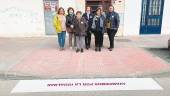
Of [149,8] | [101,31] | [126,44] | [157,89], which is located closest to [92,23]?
[101,31]

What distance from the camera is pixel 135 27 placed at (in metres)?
14.6

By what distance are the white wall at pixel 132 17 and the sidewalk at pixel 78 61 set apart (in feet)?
6.98

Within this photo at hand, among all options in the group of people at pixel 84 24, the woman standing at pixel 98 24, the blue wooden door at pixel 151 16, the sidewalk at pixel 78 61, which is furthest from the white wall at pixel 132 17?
the woman standing at pixel 98 24

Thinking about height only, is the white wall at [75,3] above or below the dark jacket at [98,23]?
above

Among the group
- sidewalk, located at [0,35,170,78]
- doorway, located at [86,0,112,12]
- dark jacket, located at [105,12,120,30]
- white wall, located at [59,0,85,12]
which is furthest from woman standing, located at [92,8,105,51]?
doorway, located at [86,0,112,12]

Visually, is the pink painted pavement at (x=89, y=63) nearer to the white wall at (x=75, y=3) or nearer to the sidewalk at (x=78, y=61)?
the sidewalk at (x=78, y=61)

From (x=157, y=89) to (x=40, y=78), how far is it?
10.5ft

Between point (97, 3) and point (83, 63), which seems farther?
point (97, 3)

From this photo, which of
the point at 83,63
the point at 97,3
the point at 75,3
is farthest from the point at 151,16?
the point at 83,63

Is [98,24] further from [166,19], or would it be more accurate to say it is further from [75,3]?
[166,19]

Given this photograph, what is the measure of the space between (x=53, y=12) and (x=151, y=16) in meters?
5.37

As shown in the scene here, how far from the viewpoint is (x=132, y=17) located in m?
14.4

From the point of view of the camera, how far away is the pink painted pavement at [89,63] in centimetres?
A: 790

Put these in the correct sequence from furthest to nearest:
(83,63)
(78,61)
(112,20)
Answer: (112,20) < (78,61) < (83,63)
